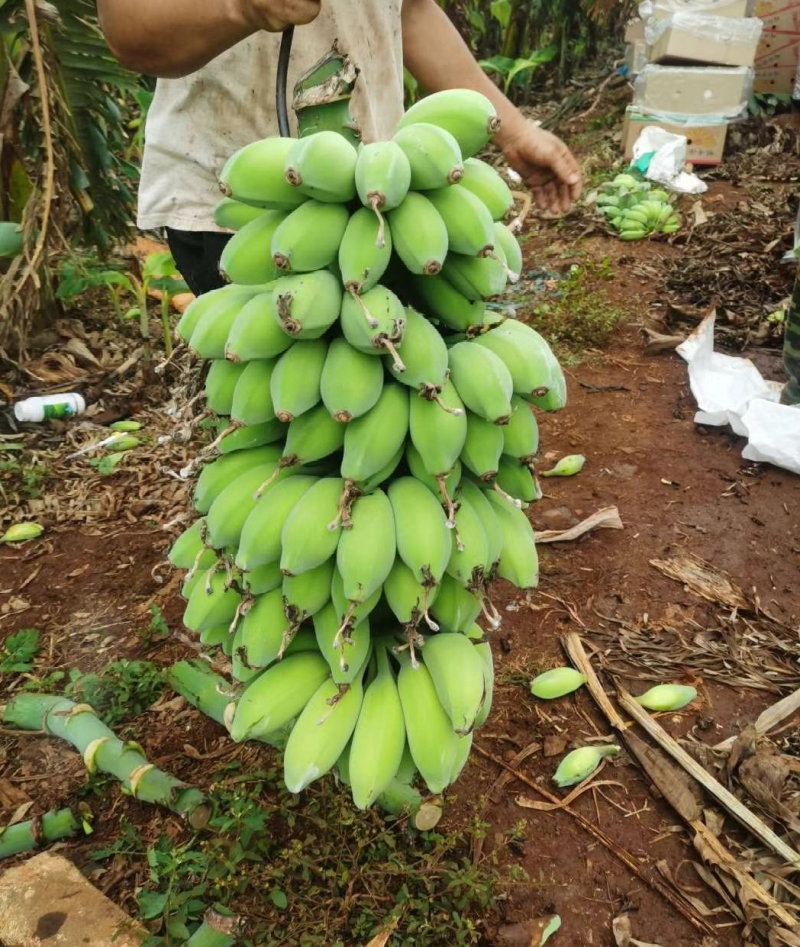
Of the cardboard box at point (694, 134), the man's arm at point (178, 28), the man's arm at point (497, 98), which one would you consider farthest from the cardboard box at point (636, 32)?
the man's arm at point (178, 28)

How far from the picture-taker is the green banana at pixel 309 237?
3.31ft

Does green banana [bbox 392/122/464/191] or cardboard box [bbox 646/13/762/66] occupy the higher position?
green banana [bbox 392/122/464/191]

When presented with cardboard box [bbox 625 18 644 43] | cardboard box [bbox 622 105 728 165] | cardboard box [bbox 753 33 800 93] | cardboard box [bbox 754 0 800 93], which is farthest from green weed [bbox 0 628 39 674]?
cardboard box [bbox 753 33 800 93]

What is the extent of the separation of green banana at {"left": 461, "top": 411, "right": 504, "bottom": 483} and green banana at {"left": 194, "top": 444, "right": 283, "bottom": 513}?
34 centimetres

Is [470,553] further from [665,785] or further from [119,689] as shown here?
[119,689]

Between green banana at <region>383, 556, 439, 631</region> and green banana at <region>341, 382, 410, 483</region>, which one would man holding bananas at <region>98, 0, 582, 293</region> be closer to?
green banana at <region>341, 382, 410, 483</region>

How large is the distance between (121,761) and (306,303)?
1.42 meters

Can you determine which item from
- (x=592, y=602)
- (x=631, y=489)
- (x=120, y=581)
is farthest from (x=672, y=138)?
(x=120, y=581)

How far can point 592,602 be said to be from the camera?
2.69 meters

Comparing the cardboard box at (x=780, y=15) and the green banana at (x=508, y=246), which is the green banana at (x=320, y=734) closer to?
the green banana at (x=508, y=246)

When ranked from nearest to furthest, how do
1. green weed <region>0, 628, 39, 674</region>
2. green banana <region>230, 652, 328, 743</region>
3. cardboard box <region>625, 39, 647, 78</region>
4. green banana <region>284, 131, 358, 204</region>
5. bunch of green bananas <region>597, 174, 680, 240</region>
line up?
1. green banana <region>284, 131, 358, 204</region>
2. green banana <region>230, 652, 328, 743</region>
3. green weed <region>0, 628, 39, 674</region>
4. bunch of green bananas <region>597, 174, 680, 240</region>
5. cardboard box <region>625, 39, 647, 78</region>

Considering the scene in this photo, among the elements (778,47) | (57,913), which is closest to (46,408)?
(57,913)

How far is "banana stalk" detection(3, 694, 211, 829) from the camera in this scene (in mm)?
1815

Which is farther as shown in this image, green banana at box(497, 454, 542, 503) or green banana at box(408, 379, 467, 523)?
green banana at box(497, 454, 542, 503)
